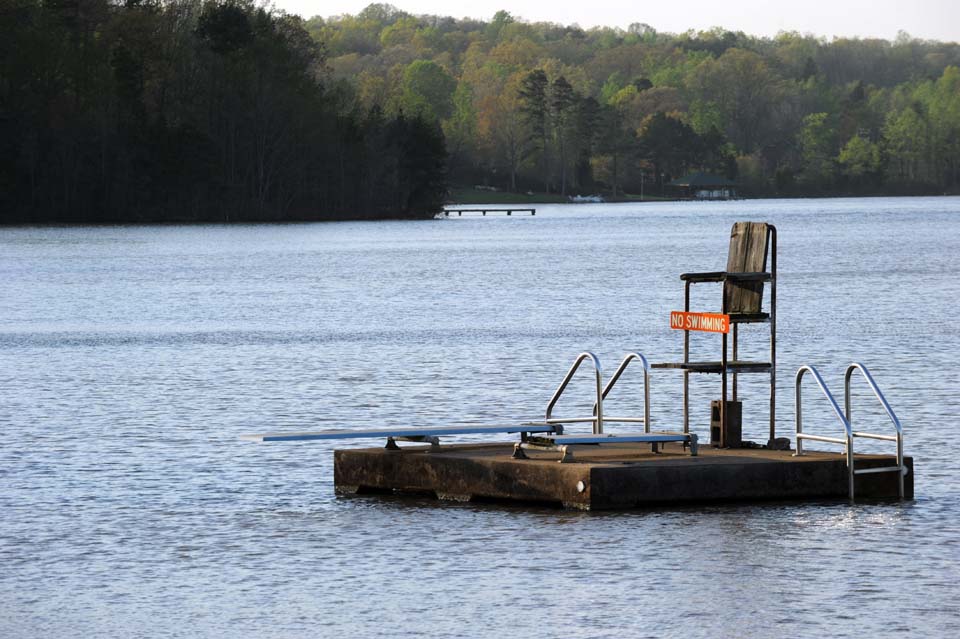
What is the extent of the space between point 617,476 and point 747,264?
368cm

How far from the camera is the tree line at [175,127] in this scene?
15050 centimetres

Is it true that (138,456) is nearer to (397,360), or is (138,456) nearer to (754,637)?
(754,637)

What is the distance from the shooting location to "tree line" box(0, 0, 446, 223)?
150m

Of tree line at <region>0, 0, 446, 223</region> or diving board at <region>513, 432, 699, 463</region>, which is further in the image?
tree line at <region>0, 0, 446, 223</region>

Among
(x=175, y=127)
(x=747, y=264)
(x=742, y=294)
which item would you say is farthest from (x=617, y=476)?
(x=175, y=127)

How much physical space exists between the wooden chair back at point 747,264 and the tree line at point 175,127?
132280mm

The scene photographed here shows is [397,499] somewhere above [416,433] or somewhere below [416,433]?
below

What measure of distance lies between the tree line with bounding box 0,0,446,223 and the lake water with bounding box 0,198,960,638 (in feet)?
277

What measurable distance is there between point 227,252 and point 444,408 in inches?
3186

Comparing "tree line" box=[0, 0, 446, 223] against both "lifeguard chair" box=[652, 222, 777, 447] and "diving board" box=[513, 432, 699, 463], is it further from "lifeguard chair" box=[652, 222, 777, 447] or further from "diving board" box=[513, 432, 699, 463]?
"diving board" box=[513, 432, 699, 463]

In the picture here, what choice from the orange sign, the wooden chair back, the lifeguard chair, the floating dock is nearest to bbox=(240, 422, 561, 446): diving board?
the floating dock

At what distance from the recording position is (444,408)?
1179 inches

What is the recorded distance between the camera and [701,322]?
20.9m

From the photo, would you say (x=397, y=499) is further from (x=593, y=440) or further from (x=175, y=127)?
(x=175, y=127)
